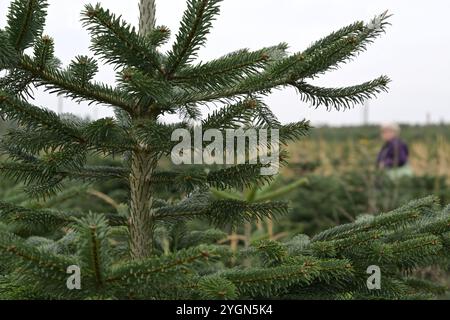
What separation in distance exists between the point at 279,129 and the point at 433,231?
0.60 meters

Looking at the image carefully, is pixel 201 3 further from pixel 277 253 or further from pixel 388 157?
pixel 388 157

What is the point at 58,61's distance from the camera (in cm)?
195

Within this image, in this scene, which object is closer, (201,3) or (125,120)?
(201,3)
